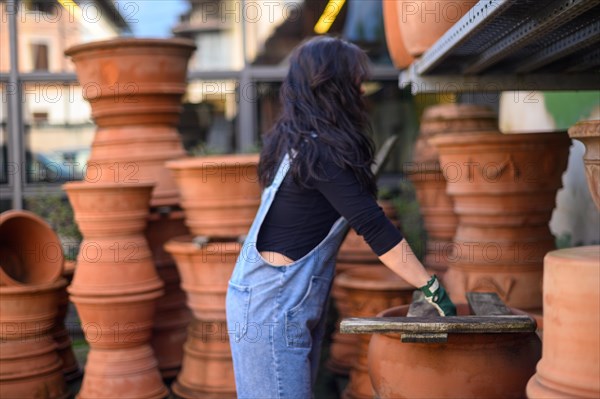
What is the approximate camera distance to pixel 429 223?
4.13m

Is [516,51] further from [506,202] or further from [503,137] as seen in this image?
[506,202]

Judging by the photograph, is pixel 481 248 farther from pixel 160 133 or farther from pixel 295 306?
pixel 160 133

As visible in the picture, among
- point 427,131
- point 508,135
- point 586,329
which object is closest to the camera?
point 586,329

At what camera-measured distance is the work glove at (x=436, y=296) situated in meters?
2.47

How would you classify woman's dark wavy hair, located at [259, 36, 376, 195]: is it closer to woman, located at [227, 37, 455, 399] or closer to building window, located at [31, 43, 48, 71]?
woman, located at [227, 37, 455, 399]

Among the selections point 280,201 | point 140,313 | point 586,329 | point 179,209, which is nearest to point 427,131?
point 179,209

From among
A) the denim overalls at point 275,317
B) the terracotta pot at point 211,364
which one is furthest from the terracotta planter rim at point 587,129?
the terracotta pot at point 211,364

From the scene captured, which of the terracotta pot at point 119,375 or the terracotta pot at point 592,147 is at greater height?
the terracotta pot at point 592,147

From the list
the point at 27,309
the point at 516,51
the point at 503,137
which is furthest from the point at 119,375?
the point at 516,51

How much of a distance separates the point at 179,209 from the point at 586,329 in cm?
283

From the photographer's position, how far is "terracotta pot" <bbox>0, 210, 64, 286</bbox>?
4117 mm

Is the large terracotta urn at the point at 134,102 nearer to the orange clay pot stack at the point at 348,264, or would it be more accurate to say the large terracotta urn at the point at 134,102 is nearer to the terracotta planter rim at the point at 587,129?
the orange clay pot stack at the point at 348,264

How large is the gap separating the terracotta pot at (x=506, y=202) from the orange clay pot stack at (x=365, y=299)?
0.47 meters

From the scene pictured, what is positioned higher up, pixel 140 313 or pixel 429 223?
pixel 429 223
